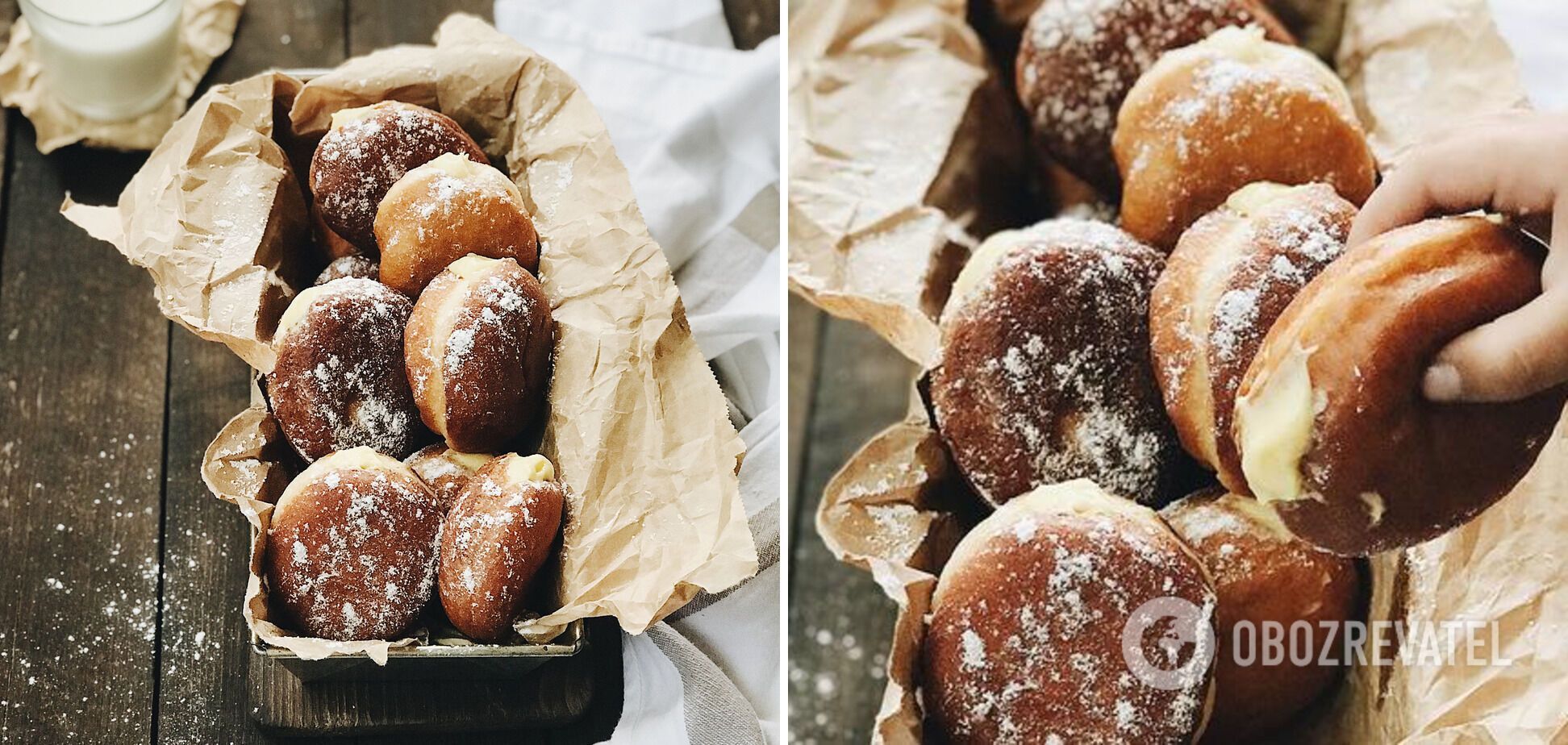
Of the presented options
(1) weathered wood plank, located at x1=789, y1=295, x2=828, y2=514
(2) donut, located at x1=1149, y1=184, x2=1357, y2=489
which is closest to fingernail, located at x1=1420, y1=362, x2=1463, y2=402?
(2) donut, located at x1=1149, y1=184, x2=1357, y2=489

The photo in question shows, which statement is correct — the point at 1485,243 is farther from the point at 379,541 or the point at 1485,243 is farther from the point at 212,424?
the point at 212,424

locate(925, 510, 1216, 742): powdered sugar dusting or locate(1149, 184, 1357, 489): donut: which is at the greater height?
locate(1149, 184, 1357, 489): donut

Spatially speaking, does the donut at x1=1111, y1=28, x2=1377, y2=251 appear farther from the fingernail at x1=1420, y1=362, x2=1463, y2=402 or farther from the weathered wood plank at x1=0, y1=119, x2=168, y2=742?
the weathered wood plank at x1=0, y1=119, x2=168, y2=742

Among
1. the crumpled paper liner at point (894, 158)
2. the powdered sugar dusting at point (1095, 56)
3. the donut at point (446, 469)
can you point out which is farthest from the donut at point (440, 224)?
the powdered sugar dusting at point (1095, 56)

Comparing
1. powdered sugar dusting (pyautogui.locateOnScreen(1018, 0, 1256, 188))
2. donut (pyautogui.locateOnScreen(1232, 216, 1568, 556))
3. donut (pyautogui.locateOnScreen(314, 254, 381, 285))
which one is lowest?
donut (pyautogui.locateOnScreen(314, 254, 381, 285))

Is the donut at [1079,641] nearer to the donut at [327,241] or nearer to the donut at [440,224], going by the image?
the donut at [440,224]
